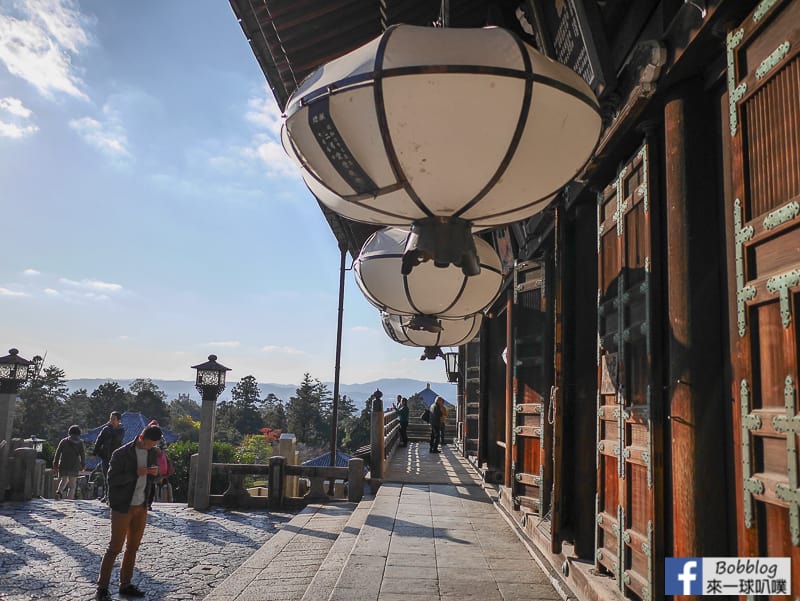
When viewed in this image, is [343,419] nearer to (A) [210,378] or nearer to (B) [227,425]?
(B) [227,425]

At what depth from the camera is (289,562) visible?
7.31 metres

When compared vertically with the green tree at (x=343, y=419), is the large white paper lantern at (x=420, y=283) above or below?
above

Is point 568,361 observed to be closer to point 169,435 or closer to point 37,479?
point 37,479

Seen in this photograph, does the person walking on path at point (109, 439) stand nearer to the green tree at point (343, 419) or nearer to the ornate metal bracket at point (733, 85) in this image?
the ornate metal bracket at point (733, 85)

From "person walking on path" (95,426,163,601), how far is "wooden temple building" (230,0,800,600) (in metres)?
4.00

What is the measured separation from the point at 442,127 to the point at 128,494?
559cm

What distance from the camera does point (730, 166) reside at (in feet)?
9.89

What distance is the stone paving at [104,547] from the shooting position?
23.9 ft

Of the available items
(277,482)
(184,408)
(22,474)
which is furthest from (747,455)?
(184,408)

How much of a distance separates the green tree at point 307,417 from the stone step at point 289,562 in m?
53.9

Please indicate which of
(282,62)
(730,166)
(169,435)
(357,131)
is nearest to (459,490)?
(282,62)

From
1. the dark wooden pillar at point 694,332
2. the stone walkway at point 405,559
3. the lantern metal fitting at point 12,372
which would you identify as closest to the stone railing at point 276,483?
the stone walkway at point 405,559

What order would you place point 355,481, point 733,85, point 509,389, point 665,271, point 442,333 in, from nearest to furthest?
point 733,85 → point 665,271 → point 442,333 → point 509,389 → point 355,481

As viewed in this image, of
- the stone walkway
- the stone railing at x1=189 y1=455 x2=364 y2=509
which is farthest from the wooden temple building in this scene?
the stone railing at x1=189 y1=455 x2=364 y2=509
